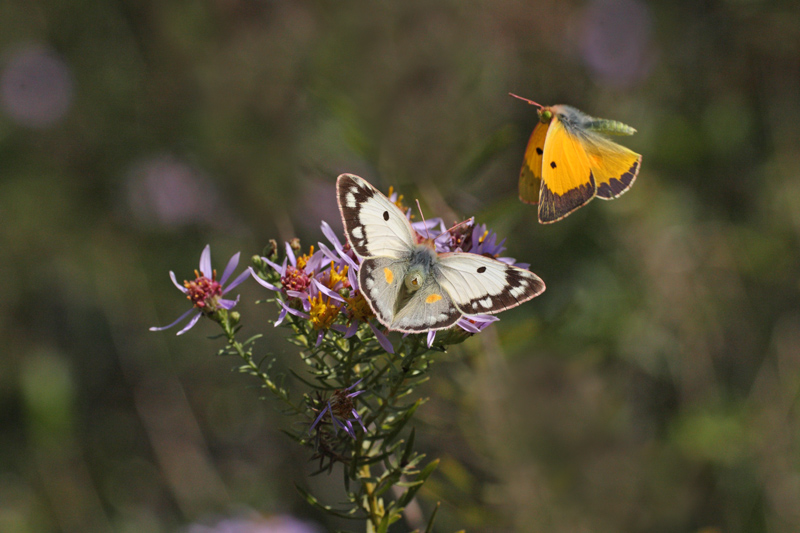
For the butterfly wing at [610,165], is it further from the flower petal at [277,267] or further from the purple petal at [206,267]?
the purple petal at [206,267]

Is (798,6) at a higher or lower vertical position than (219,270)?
higher

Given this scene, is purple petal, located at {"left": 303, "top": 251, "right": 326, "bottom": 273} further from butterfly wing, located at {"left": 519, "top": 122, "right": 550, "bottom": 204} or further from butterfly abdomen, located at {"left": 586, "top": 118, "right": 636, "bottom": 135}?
butterfly abdomen, located at {"left": 586, "top": 118, "right": 636, "bottom": 135}

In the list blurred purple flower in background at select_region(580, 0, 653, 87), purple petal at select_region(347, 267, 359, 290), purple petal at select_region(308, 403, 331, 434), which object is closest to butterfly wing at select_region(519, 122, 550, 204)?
purple petal at select_region(347, 267, 359, 290)

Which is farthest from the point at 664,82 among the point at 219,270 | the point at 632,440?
the point at 219,270

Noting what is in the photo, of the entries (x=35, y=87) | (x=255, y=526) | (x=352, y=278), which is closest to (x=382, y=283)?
(x=352, y=278)

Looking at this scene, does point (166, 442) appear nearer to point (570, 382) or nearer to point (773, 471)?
point (570, 382)

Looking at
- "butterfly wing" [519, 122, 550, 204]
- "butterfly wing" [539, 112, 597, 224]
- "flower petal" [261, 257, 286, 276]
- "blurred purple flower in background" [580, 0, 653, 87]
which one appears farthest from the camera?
"blurred purple flower in background" [580, 0, 653, 87]

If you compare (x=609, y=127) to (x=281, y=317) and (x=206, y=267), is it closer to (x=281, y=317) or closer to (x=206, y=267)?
(x=281, y=317)
